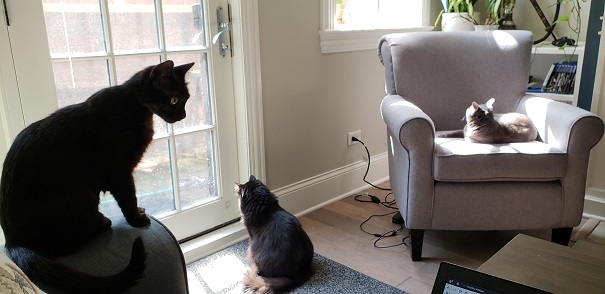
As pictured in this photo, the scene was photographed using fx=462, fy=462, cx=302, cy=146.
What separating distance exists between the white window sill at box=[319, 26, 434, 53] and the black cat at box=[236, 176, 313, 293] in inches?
38.0

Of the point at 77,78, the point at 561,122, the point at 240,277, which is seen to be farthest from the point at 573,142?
the point at 77,78

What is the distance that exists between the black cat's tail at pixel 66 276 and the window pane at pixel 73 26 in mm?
936

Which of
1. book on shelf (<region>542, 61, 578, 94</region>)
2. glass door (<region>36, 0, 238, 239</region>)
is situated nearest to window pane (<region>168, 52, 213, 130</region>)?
glass door (<region>36, 0, 238, 239</region>)

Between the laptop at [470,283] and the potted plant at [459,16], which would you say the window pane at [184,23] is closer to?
the laptop at [470,283]

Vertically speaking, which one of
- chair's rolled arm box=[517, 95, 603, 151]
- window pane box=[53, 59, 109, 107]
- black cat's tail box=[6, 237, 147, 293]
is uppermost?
window pane box=[53, 59, 109, 107]

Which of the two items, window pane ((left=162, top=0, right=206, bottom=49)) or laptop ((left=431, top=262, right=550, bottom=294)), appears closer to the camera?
laptop ((left=431, top=262, right=550, bottom=294))

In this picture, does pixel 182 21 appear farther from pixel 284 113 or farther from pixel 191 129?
pixel 284 113

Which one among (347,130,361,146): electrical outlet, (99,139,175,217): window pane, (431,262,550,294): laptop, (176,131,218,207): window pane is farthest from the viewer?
(347,130,361,146): electrical outlet

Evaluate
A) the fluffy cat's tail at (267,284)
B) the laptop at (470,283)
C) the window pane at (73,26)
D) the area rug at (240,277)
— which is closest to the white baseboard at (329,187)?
the area rug at (240,277)

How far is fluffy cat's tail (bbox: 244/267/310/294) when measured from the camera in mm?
1748

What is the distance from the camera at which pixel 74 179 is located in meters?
1.05

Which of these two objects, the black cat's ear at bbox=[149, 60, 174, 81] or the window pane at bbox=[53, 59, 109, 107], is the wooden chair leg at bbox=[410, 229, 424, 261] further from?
the window pane at bbox=[53, 59, 109, 107]

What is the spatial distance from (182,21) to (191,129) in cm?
47

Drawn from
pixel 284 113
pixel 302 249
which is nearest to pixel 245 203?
pixel 302 249
